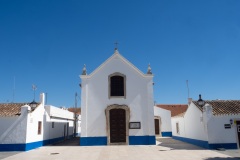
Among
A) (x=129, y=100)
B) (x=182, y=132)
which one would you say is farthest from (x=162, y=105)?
(x=129, y=100)

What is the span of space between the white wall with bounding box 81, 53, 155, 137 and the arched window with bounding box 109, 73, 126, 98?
381 mm

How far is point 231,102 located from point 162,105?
20491 mm

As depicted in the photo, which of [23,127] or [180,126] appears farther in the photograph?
[180,126]

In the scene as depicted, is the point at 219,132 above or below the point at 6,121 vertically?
below

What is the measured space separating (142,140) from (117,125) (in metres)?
2.64

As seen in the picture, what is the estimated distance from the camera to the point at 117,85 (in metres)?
22.1

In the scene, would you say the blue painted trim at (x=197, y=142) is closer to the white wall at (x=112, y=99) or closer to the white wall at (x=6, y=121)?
the white wall at (x=112, y=99)

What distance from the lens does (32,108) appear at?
18.9 m

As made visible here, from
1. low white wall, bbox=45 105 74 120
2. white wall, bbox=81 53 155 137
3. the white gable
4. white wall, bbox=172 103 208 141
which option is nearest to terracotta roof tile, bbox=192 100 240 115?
white wall, bbox=172 103 208 141

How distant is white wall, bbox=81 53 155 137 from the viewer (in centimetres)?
2116

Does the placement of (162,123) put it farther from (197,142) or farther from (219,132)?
(219,132)

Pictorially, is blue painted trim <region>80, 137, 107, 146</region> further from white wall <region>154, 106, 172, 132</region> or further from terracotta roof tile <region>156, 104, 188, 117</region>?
terracotta roof tile <region>156, 104, 188, 117</region>

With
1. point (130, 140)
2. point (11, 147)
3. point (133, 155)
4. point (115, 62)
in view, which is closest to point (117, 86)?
point (115, 62)

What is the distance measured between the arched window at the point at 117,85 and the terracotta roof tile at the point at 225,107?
6703 mm
